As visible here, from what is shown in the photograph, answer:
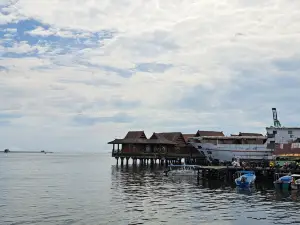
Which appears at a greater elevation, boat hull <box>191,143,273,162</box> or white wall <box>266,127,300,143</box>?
white wall <box>266,127,300,143</box>

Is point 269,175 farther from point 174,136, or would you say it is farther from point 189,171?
point 174,136

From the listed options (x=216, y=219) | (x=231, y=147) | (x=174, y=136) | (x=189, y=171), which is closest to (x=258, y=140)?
(x=231, y=147)

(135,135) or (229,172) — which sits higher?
(135,135)

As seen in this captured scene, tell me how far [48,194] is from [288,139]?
52.9 metres

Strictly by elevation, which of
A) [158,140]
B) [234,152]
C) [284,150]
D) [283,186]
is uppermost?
[158,140]

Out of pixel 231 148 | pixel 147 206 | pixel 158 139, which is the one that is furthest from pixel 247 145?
pixel 147 206

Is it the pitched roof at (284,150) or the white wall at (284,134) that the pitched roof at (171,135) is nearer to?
the white wall at (284,134)

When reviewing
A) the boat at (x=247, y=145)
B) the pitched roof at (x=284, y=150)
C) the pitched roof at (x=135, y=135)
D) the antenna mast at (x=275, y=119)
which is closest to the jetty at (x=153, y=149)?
the pitched roof at (x=135, y=135)

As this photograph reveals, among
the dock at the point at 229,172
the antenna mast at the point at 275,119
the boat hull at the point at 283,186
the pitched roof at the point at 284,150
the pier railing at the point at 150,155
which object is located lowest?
the boat hull at the point at 283,186

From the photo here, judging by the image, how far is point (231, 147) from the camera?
89.4 metres

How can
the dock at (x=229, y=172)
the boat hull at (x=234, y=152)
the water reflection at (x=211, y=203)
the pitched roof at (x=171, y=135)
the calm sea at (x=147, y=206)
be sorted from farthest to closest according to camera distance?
1. the pitched roof at (x=171, y=135)
2. the boat hull at (x=234, y=152)
3. the dock at (x=229, y=172)
4. the water reflection at (x=211, y=203)
5. the calm sea at (x=147, y=206)

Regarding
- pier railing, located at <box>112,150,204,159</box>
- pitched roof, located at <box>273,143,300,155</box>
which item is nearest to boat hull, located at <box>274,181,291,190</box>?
pitched roof, located at <box>273,143,300,155</box>

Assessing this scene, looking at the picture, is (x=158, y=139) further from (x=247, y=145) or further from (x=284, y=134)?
(x=284, y=134)

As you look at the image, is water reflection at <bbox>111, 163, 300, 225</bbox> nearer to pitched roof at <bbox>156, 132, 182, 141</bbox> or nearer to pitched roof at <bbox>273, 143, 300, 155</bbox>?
pitched roof at <bbox>273, 143, 300, 155</bbox>
